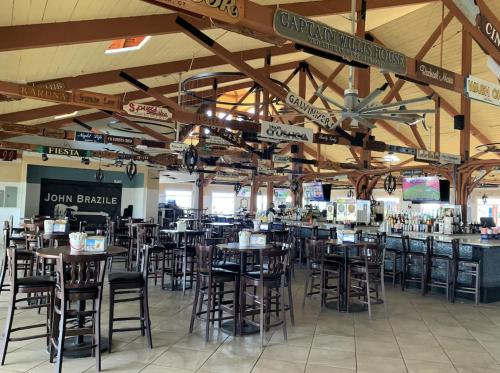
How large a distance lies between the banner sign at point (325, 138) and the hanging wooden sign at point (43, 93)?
4971 mm

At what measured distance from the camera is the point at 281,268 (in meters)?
4.13

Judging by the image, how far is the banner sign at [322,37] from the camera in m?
3.31

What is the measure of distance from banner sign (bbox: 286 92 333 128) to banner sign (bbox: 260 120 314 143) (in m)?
0.96

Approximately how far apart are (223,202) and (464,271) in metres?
20.6

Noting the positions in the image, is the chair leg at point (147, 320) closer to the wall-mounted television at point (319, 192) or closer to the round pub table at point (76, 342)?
the round pub table at point (76, 342)

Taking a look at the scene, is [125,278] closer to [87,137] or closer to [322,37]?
[322,37]

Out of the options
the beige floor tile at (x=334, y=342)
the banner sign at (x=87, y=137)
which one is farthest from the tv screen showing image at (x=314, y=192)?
the beige floor tile at (x=334, y=342)

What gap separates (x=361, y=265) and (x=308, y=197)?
8867mm

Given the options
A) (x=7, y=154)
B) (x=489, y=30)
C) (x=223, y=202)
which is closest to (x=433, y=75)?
(x=489, y=30)

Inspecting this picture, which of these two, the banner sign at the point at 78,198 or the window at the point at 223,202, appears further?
the window at the point at 223,202

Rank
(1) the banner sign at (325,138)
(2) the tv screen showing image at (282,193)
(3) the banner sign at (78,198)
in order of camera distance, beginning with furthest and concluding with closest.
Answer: (2) the tv screen showing image at (282,193)
(3) the banner sign at (78,198)
(1) the banner sign at (325,138)

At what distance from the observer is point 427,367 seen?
3371mm

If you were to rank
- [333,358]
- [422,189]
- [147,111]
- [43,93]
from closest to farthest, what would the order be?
[333,358] → [43,93] → [147,111] → [422,189]

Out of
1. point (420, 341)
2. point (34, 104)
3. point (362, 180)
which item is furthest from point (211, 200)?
point (420, 341)
